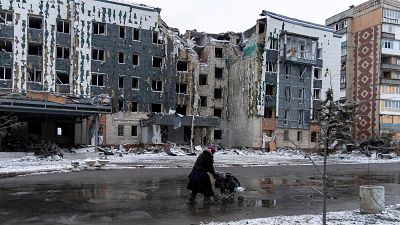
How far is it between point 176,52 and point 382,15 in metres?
35.1

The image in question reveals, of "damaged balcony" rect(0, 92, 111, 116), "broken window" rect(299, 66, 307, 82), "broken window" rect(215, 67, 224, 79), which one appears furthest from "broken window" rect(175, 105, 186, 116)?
"damaged balcony" rect(0, 92, 111, 116)

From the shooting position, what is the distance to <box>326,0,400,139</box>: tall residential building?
6769 centimetres

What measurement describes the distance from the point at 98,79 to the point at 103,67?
1449mm

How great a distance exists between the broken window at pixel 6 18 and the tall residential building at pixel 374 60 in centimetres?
4725

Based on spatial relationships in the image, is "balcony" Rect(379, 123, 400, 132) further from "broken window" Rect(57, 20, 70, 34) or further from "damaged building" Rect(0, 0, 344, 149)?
"broken window" Rect(57, 20, 70, 34)

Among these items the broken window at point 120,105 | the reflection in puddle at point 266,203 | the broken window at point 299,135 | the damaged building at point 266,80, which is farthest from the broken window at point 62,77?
the reflection in puddle at point 266,203

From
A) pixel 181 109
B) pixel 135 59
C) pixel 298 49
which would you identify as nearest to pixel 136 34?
pixel 135 59

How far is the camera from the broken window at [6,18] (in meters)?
45.0

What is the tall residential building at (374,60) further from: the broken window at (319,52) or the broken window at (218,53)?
the broken window at (218,53)

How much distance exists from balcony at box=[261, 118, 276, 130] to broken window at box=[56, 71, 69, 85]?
2394cm

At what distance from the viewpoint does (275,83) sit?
57719 millimetres

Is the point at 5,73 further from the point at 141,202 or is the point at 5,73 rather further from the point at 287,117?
the point at 141,202

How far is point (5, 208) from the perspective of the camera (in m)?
11.0

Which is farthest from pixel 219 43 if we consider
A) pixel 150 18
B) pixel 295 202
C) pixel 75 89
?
pixel 295 202
